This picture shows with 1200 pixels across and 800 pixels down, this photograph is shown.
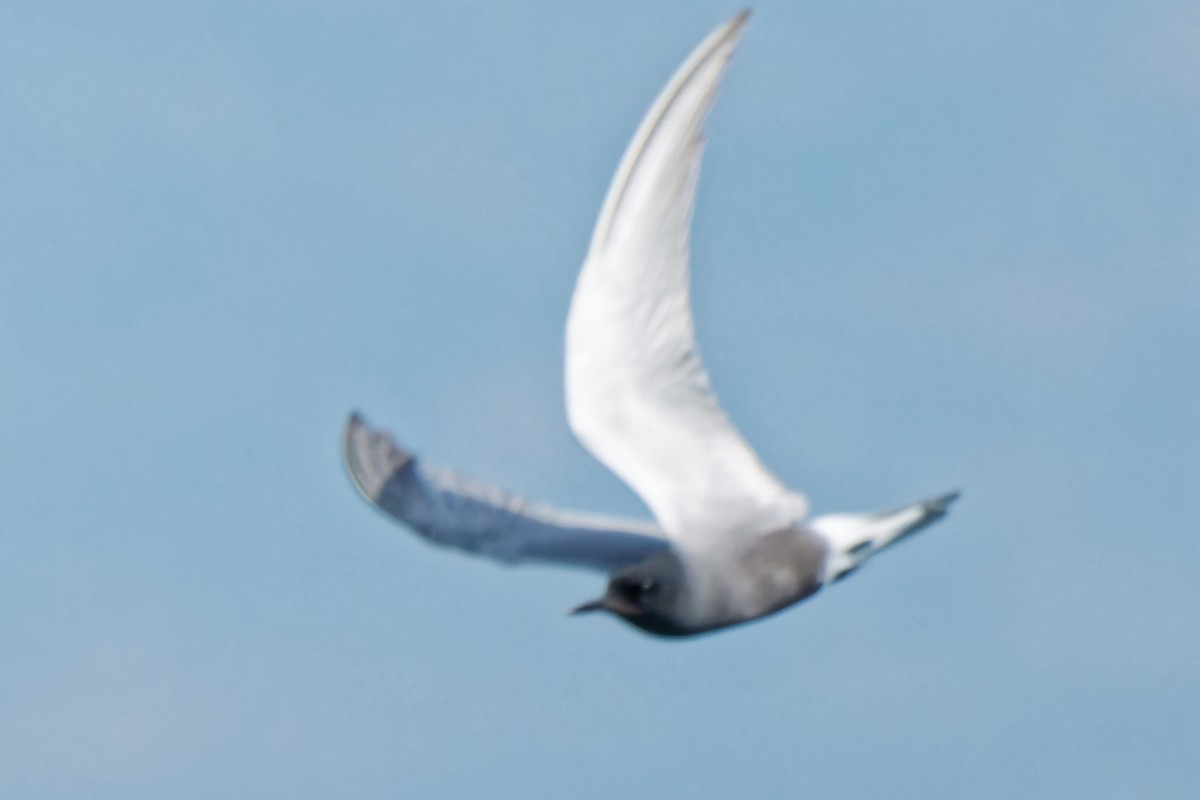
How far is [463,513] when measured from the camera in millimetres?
28969

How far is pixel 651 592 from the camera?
30031 millimetres

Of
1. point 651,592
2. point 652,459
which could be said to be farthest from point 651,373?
point 651,592

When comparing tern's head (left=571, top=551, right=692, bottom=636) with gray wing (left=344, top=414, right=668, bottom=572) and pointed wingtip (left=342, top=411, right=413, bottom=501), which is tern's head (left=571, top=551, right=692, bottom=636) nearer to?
gray wing (left=344, top=414, right=668, bottom=572)

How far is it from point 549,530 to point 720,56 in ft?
18.6

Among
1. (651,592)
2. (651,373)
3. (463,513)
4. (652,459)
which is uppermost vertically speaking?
(651,373)

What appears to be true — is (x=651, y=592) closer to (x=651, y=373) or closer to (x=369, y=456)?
(x=651, y=373)

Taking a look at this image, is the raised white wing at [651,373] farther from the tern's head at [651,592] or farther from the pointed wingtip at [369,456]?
the pointed wingtip at [369,456]

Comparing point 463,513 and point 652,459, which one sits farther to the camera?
point 652,459

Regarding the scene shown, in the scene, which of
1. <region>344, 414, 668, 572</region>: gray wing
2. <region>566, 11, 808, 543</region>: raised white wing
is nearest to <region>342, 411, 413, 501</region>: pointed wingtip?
<region>344, 414, 668, 572</region>: gray wing

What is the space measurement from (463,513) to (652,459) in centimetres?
248

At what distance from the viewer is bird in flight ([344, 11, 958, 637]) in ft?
95.1

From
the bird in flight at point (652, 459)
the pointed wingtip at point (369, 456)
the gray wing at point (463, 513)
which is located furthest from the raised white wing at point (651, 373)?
the pointed wingtip at point (369, 456)

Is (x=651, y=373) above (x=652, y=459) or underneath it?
above

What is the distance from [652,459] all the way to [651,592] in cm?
154
